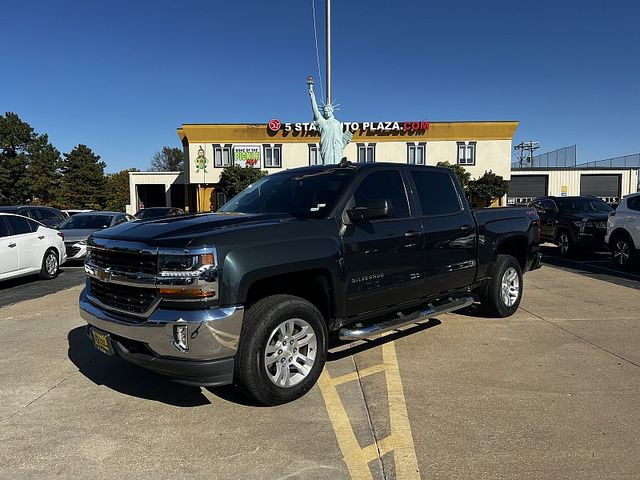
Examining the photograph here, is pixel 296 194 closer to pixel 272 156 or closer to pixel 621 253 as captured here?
pixel 621 253

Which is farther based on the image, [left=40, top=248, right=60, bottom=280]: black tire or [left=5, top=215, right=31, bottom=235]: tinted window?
[left=40, top=248, right=60, bottom=280]: black tire

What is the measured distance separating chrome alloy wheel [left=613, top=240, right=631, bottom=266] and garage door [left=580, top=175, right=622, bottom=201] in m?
37.7

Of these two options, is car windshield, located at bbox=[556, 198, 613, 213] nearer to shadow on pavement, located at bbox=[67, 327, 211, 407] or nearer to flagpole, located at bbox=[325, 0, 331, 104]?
flagpole, located at bbox=[325, 0, 331, 104]

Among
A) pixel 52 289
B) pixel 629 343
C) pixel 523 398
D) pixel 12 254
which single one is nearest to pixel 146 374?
pixel 523 398

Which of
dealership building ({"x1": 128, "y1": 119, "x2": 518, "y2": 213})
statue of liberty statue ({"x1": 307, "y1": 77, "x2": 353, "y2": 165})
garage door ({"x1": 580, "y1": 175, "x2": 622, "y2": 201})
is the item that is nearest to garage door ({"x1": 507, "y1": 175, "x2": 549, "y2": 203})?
garage door ({"x1": 580, "y1": 175, "x2": 622, "y2": 201})

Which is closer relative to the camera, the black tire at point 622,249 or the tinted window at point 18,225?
the tinted window at point 18,225

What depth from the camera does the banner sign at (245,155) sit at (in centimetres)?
4066

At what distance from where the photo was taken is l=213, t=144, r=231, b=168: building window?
1603 inches

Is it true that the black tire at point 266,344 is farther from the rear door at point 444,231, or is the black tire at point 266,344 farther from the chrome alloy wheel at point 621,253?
the chrome alloy wheel at point 621,253

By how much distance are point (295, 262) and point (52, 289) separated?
24.6ft

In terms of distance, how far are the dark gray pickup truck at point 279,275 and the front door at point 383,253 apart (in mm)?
12

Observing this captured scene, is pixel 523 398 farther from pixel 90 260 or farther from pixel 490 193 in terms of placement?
pixel 490 193

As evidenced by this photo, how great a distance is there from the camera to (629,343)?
530 centimetres

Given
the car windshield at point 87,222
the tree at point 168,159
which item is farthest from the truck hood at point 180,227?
the tree at point 168,159
